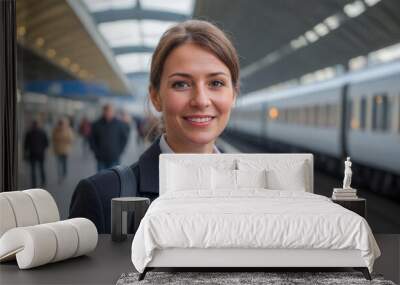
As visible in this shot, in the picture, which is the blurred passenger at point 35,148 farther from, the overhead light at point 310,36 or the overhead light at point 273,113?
the overhead light at point 310,36

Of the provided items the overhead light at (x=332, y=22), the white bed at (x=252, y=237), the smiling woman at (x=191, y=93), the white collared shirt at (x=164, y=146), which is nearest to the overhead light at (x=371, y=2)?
the overhead light at (x=332, y=22)

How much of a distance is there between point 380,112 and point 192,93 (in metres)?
3.57

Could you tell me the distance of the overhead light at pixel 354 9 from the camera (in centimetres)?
816

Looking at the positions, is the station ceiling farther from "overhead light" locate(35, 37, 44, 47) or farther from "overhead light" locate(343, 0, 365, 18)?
"overhead light" locate(35, 37, 44, 47)

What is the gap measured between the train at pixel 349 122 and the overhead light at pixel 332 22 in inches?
41.9

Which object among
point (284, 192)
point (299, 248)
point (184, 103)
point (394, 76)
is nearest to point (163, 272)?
point (299, 248)

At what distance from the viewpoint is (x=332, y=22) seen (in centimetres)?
820

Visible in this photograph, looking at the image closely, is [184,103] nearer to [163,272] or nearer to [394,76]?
[163,272]

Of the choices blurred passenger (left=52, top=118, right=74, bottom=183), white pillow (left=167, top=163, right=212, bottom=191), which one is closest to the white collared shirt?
white pillow (left=167, top=163, right=212, bottom=191)

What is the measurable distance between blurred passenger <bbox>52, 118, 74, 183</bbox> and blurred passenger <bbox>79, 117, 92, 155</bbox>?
0.17 m

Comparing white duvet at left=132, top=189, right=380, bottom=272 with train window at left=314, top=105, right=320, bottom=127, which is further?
train window at left=314, top=105, right=320, bottom=127

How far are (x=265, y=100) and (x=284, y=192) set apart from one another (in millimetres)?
3376

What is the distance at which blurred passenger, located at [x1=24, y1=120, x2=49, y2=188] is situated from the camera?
26.8ft

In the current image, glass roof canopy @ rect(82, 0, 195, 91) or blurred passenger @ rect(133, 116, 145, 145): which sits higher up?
glass roof canopy @ rect(82, 0, 195, 91)
